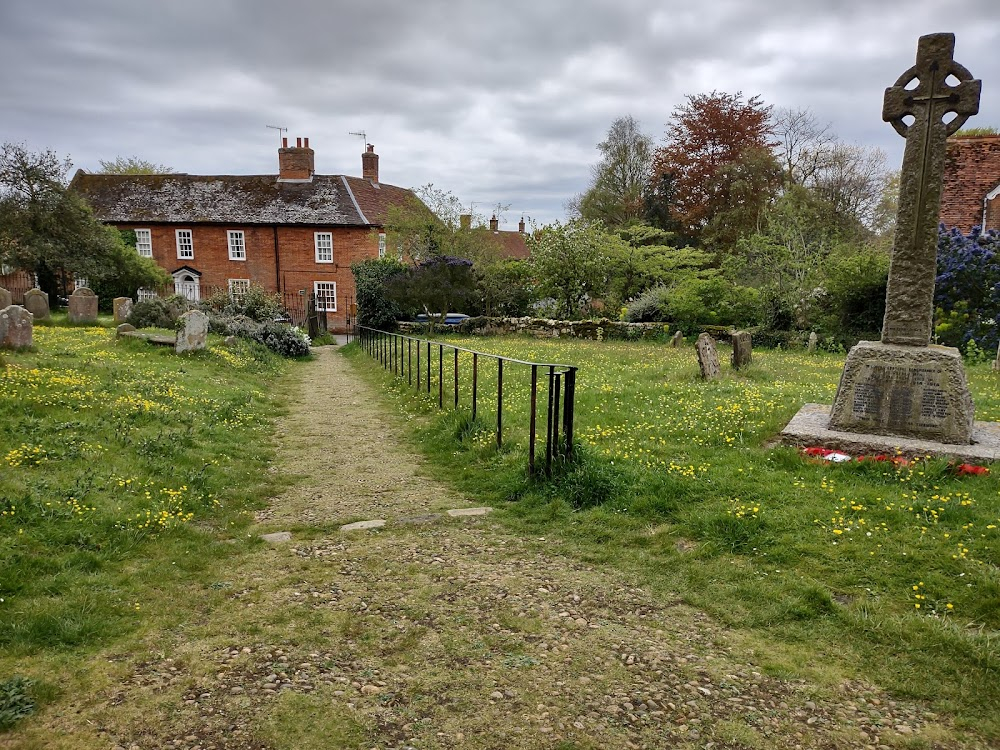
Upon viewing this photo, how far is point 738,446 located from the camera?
6.67 meters

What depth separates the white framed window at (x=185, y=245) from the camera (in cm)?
3662

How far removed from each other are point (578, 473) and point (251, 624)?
319 cm

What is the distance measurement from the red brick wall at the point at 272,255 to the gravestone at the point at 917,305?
106ft

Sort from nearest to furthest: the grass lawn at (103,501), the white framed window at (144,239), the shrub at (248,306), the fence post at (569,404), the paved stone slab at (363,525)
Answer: the grass lawn at (103,501)
the paved stone slab at (363,525)
the fence post at (569,404)
the shrub at (248,306)
the white framed window at (144,239)

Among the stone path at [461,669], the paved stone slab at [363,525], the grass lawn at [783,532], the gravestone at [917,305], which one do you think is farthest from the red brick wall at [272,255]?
the stone path at [461,669]

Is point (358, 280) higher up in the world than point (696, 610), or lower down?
higher up

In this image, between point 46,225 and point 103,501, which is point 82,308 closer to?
point 46,225

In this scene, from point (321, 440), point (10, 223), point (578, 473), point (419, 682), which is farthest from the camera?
point (10, 223)

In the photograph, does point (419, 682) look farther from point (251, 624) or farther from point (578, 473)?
point (578, 473)

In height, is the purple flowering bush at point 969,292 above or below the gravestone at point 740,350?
above

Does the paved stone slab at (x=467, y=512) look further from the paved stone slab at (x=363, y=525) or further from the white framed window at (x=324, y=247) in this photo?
the white framed window at (x=324, y=247)

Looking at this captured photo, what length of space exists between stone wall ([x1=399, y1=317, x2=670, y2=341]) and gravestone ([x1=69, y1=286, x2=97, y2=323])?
35.1 feet

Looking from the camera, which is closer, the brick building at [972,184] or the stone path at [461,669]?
the stone path at [461,669]

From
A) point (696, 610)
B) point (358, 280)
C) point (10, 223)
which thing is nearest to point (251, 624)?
point (696, 610)
